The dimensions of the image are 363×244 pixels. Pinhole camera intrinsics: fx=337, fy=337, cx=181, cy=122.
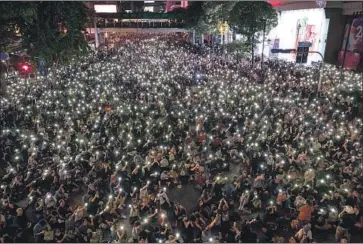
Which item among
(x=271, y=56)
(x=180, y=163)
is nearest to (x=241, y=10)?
Answer: (x=271, y=56)

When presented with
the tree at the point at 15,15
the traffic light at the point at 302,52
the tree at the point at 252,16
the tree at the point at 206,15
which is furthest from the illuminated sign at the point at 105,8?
the traffic light at the point at 302,52

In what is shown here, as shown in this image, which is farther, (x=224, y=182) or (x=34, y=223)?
(x=224, y=182)

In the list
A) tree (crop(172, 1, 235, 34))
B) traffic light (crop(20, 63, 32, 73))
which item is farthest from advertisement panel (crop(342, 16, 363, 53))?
traffic light (crop(20, 63, 32, 73))

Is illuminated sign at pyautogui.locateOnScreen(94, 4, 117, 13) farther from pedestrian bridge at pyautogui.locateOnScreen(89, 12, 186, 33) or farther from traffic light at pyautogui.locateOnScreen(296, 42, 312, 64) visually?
traffic light at pyautogui.locateOnScreen(296, 42, 312, 64)

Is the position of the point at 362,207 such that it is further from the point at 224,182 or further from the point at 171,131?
the point at 171,131

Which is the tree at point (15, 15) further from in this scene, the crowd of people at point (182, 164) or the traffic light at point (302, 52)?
the traffic light at point (302, 52)

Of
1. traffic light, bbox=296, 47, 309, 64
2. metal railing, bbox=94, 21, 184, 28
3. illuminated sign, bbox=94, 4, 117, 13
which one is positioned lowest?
traffic light, bbox=296, 47, 309, 64
